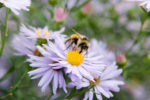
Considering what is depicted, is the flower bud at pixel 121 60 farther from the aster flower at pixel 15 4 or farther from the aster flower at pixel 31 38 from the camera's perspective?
the aster flower at pixel 15 4

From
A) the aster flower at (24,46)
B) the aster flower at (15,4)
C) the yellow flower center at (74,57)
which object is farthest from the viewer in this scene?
the aster flower at (24,46)

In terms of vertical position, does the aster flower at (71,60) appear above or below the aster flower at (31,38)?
below

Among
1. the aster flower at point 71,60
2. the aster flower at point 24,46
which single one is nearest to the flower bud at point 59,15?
the aster flower at point 24,46

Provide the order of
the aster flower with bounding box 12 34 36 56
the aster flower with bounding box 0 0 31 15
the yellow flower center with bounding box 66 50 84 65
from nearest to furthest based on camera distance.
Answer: the aster flower with bounding box 0 0 31 15 < the yellow flower center with bounding box 66 50 84 65 < the aster flower with bounding box 12 34 36 56

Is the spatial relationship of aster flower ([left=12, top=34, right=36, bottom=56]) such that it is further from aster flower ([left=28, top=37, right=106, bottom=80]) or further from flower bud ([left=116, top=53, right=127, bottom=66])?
flower bud ([left=116, top=53, right=127, bottom=66])

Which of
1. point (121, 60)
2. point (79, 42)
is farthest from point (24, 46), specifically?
point (121, 60)

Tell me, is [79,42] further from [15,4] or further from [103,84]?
[15,4]

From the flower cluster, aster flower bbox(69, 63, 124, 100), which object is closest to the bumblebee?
the flower cluster

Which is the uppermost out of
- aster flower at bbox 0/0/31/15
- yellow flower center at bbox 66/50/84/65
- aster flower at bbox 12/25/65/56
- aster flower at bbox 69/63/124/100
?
aster flower at bbox 0/0/31/15

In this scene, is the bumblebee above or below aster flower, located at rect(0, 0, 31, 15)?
below

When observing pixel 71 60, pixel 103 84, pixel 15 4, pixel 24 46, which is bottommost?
pixel 103 84
